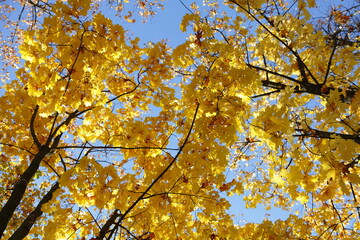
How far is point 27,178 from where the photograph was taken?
11.4 ft

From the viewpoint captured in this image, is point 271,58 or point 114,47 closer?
point 114,47

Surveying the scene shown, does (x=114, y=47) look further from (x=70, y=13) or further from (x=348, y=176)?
(x=348, y=176)

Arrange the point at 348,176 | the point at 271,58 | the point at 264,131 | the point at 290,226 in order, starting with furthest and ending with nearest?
the point at 271,58
the point at 290,226
the point at 264,131
the point at 348,176

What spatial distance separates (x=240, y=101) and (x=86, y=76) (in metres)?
1.75

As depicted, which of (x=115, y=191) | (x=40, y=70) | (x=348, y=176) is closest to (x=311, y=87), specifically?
(x=348, y=176)

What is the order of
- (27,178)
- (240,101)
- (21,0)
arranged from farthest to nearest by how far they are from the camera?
(21,0), (27,178), (240,101)

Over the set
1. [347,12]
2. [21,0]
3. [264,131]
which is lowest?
[264,131]

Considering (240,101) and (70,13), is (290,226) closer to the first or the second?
(240,101)

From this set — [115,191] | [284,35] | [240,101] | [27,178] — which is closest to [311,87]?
[284,35]

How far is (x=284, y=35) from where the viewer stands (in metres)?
3.49

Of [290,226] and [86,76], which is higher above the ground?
[86,76]

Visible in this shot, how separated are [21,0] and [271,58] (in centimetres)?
515

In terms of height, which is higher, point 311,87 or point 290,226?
point 311,87

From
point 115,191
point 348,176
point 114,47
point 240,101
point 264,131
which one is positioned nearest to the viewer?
point 348,176
